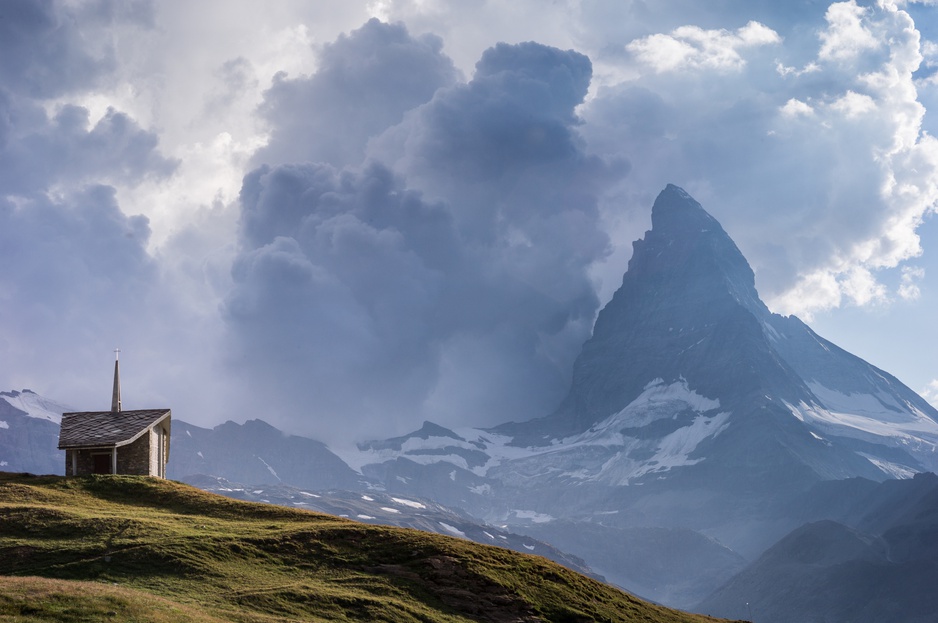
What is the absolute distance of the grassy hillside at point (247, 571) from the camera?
5438 cm

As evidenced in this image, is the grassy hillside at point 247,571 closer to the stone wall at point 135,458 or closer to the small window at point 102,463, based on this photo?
the small window at point 102,463

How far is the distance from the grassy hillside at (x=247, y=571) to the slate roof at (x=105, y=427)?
9359mm

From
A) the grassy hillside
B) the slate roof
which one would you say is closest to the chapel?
the slate roof

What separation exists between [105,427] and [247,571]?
36.5 m

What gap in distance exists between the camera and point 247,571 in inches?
2562

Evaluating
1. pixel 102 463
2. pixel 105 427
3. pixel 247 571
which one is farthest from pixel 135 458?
pixel 247 571

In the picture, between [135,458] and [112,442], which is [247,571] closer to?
[112,442]

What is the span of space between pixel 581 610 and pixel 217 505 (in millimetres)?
29756

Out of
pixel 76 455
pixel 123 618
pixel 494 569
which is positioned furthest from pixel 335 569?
pixel 76 455

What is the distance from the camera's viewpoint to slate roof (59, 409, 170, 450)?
93562 millimetres

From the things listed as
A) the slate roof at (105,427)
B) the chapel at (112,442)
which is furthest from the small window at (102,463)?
the slate roof at (105,427)

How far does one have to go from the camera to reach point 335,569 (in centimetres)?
6819

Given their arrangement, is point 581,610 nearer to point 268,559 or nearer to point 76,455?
point 268,559

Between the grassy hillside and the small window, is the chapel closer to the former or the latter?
the small window
